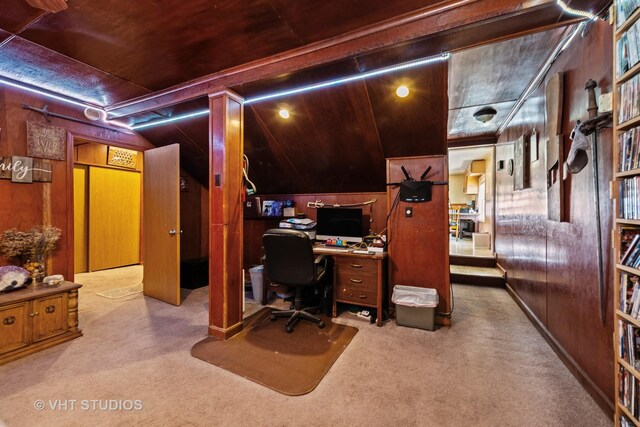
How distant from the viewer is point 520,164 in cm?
320

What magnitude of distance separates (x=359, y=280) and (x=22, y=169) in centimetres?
368

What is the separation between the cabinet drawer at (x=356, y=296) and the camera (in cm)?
281

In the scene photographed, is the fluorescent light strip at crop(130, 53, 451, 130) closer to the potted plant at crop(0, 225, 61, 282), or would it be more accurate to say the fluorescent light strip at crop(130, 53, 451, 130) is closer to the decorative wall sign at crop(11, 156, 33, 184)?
the decorative wall sign at crop(11, 156, 33, 184)

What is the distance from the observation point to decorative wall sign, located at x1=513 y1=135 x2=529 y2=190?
3.07 metres

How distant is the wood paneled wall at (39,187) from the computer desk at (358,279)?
9.69ft

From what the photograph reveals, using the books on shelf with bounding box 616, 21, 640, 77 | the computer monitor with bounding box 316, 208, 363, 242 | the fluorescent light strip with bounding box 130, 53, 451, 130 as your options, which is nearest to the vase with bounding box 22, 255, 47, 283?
the fluorescent light strip with bounding box 130, 53, 451, 130

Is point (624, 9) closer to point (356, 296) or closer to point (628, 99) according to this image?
point (628, 99)

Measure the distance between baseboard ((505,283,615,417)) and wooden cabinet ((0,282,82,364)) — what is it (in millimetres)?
4087

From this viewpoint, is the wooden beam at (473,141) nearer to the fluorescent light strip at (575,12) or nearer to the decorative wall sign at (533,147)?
the decorative wall sign at (533,147)

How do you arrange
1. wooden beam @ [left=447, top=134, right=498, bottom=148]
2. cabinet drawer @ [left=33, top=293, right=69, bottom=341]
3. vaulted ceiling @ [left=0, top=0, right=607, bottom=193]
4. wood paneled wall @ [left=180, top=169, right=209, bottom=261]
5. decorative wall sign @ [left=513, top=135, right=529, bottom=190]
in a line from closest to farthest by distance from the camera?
vaulted ceiling @ [left=0, top=0, right=607, bottom=193] → cabinet drawer @ [left=33, top=293, right=69, bottom=341] → decorative wall sign @ [left=513, top=135, right=529, bottom=190] → wood paneled wall @ [left=180, top=169, right=209, bottom=261] → wooden beam @ [left=447, top=134, right=498, bottom=148]

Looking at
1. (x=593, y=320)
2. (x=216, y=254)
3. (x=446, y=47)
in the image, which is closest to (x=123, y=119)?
(x=216, y=254)

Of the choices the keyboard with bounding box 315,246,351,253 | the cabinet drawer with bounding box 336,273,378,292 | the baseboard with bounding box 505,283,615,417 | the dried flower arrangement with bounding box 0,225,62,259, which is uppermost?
the dried flower arrangement with bounding box 0,225,62,259

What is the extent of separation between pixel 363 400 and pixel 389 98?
8.04ft

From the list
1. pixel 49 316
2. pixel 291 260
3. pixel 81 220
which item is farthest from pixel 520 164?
pixel 81 220
